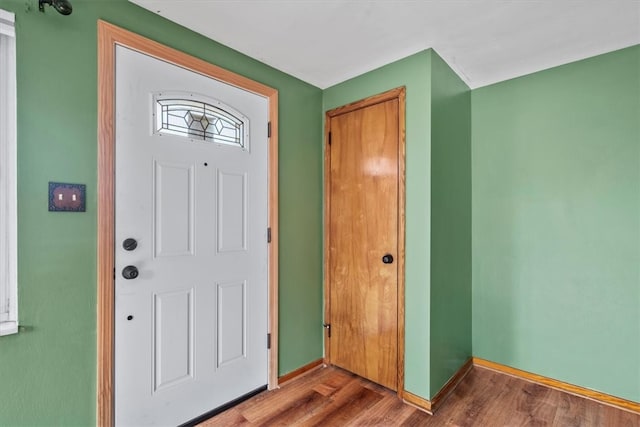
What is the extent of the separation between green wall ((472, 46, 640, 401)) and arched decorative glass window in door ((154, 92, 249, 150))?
1997 millimetres

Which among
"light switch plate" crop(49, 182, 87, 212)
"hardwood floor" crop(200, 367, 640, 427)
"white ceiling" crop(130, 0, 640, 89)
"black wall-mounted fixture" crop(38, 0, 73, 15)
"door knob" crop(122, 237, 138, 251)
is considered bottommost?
"hardwood floor" crop(200, 367, 640, 427)

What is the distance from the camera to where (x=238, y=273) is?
2.05 m

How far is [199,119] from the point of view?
6.11 ft

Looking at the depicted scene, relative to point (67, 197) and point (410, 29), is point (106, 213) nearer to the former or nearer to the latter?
point (67, 197)

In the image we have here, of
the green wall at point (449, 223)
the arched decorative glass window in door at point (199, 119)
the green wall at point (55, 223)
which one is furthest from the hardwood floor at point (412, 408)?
the arched decorative glass window in door at point (199, 119)

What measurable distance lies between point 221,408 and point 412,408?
1247 millimetres

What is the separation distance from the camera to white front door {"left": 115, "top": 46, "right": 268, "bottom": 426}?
1.58 m

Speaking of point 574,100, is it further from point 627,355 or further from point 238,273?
point 238,273

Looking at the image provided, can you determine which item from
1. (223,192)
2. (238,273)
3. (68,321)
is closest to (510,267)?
(238,273)

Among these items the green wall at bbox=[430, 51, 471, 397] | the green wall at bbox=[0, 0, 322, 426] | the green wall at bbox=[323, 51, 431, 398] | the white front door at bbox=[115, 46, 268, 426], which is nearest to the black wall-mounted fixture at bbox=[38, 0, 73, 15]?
the green wall at bbox=[0, 0, 322, 426]

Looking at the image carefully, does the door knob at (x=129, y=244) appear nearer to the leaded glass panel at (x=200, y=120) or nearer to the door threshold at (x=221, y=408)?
the leaded glass panel at (x=200, y=120)

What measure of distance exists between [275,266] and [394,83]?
1.59 meters

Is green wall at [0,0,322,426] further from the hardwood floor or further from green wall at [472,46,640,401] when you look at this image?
green wall at [472,46,640,401]

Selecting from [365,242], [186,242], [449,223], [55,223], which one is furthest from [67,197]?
[449,223]
